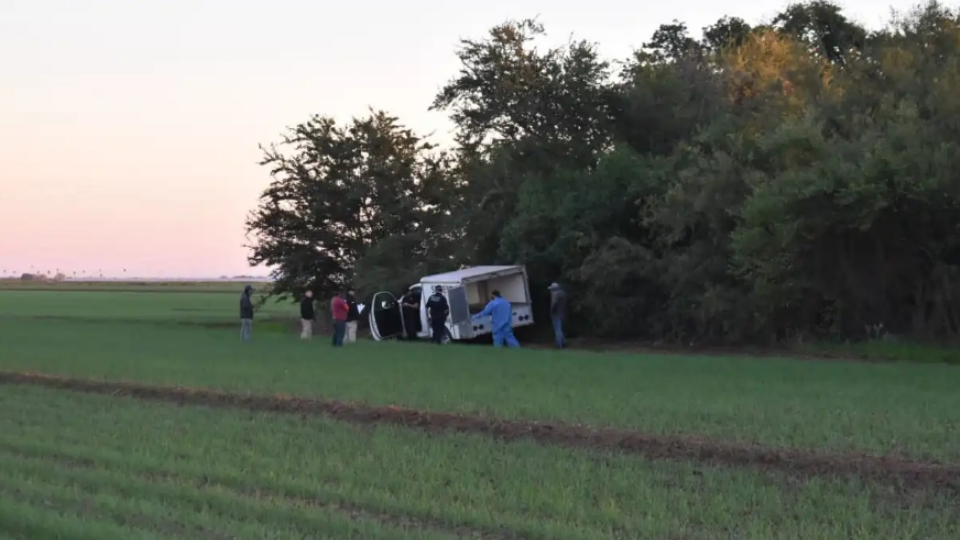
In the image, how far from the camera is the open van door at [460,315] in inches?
1320

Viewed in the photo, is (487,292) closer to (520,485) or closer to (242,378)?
(242,378)

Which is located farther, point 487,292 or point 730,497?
point 487,292

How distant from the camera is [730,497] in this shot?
950 cm

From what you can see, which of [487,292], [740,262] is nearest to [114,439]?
[740,262]

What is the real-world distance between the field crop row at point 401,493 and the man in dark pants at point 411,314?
21.9 metres

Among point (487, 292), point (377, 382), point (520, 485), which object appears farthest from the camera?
point (487, 292)

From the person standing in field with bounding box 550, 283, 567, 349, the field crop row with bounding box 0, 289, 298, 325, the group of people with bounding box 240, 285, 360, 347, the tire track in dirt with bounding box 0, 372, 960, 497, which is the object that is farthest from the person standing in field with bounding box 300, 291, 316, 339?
the field crop row with bounding box 0, 289, 298, 325

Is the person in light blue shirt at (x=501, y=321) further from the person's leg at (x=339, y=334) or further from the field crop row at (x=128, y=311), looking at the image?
the field crop row at (x=128, y=311)

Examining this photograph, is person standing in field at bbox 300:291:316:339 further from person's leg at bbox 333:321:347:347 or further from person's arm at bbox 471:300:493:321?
person's arm at bbox 471:300:493:321

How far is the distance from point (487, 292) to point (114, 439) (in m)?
22.6

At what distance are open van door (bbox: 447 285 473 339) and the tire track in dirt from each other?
15260mm

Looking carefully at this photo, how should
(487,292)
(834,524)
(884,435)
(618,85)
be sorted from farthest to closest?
(618,85), (487,292), (884,435), (834,524)

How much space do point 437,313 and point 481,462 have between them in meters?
21.7

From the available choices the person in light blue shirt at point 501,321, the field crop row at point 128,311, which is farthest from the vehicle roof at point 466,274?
the field crop row at point 128,311
